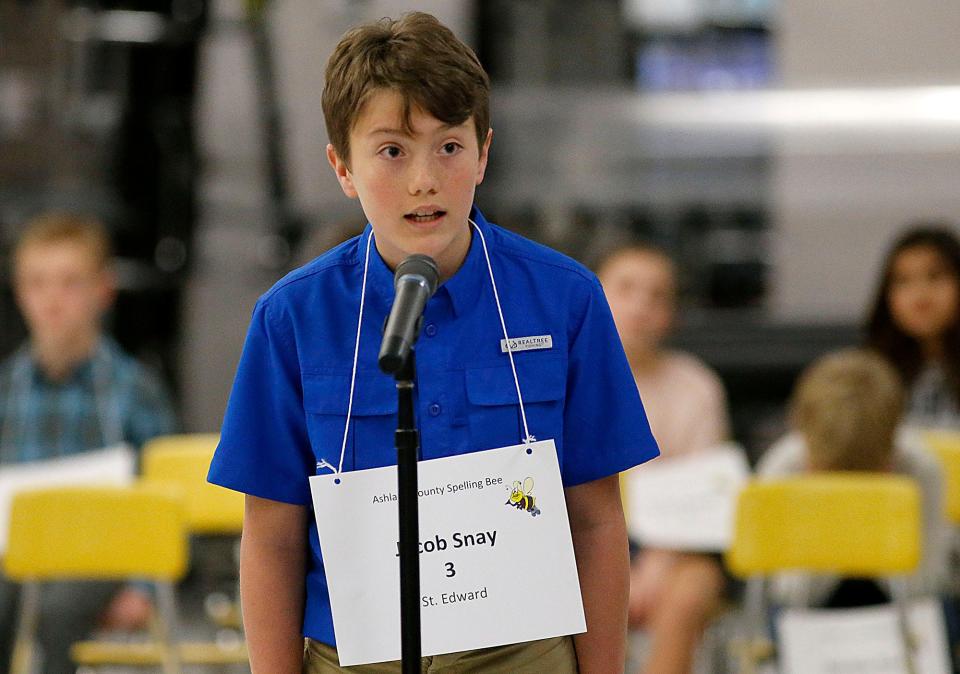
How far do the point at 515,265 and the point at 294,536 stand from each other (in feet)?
1.31

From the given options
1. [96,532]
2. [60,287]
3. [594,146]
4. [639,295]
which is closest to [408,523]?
[96,532]

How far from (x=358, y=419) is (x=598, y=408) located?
27 centimetres

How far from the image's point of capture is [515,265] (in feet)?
4.93

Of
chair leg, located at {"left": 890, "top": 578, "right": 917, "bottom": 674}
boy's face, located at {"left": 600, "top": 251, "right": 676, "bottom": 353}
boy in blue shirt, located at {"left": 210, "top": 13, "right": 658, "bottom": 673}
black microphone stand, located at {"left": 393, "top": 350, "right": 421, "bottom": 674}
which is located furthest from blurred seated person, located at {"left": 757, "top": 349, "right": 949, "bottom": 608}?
black microphone stand, located at {"left": 393, "top": 350, "right": 421, "bottom": 674}

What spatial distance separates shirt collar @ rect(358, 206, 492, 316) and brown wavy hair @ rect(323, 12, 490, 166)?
12 centimetres

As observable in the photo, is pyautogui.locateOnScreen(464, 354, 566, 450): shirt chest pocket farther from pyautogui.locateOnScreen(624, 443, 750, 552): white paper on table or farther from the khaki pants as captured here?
pyautogui.locateOnScreen(624, 443, 750, 552): white paper on table

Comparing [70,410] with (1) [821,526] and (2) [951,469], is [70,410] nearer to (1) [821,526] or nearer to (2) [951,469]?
(1) [821,526]

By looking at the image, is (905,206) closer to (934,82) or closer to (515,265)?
(934,82)

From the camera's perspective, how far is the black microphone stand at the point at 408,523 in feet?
4.24

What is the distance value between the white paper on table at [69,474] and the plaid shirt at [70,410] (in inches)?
14.0

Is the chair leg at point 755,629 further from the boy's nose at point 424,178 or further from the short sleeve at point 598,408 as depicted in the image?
the boy's nose at point 424,178

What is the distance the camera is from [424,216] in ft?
4.65

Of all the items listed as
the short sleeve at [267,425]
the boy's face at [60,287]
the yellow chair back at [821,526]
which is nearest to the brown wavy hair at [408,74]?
the short sleeve at [267,425]

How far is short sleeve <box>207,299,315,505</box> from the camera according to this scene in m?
1.46
